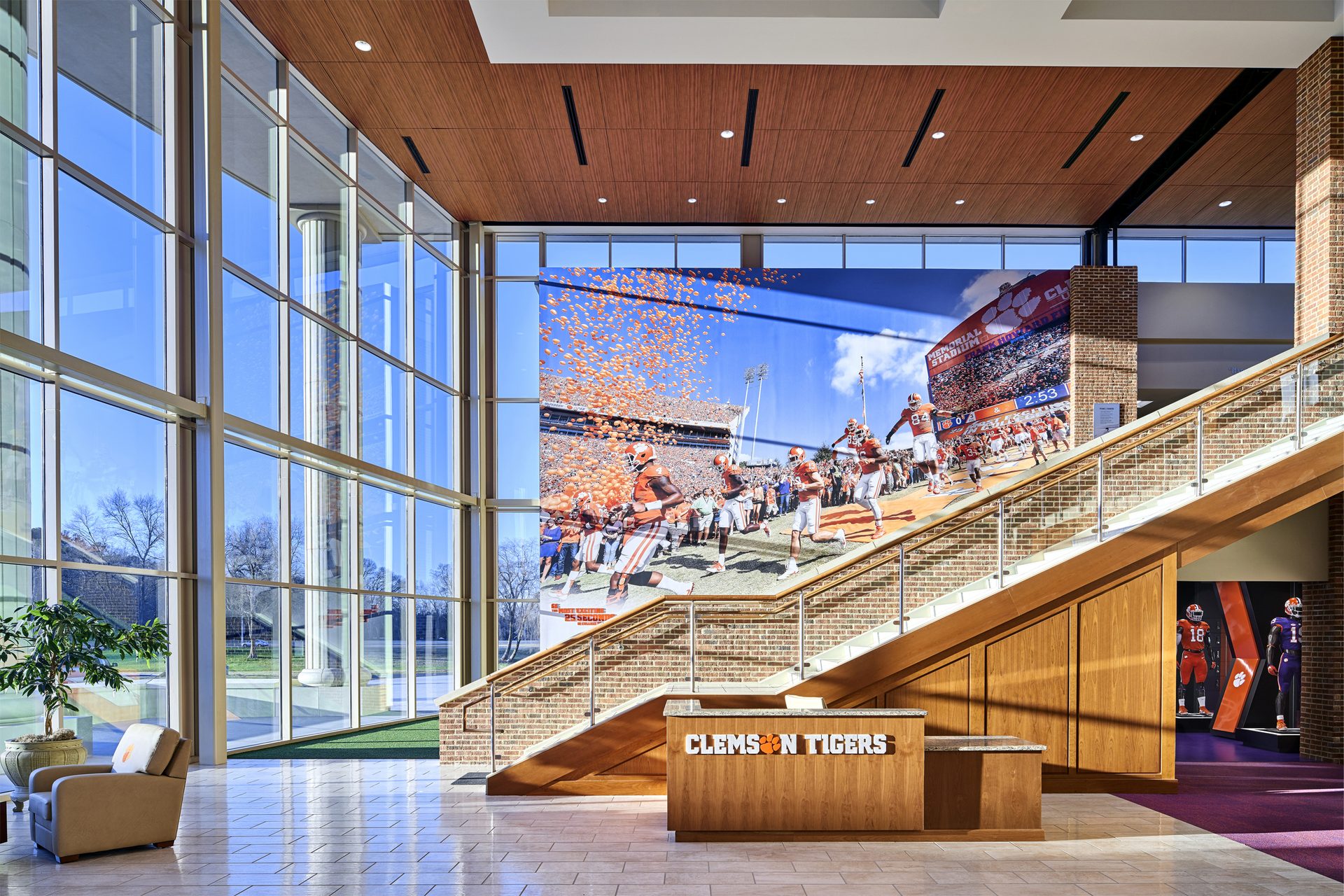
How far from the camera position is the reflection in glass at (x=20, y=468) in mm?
8156

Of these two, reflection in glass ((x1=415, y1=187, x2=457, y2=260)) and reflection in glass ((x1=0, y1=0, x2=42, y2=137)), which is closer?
reflection in glass ((x1=0, y1=0, x2=42, y2=137))

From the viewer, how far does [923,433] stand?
16.3 m

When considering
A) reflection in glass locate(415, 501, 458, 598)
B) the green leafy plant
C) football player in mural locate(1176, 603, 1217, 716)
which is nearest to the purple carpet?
football player in mural locate(1176, 603, 1217, 716)

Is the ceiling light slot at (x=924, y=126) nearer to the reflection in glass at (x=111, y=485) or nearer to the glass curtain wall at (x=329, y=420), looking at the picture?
the glass curtain wall at (x=329, y=420)

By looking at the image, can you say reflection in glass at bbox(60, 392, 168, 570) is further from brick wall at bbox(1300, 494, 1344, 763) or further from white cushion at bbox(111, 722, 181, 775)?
brick wall at bbox(1300, 494, 1344, 763)

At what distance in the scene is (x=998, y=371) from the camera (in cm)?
1631

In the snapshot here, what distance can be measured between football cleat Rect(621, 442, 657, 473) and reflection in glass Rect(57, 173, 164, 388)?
7.80m

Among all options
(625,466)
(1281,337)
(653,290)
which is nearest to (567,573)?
(625,466)

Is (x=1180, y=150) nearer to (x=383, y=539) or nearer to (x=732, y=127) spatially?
(x=732, y=127)

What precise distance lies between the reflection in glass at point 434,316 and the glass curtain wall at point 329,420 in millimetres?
36

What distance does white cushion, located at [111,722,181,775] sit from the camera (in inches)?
272

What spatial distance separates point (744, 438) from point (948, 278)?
4.37 m

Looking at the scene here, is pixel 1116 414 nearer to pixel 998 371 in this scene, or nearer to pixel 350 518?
pixel 998 371

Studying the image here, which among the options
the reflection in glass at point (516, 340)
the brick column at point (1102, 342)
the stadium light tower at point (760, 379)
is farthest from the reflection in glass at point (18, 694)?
the brick column at point (1102, 342)
